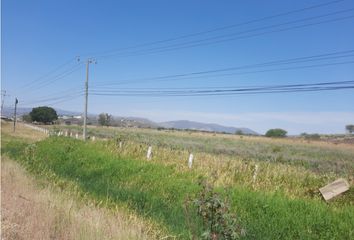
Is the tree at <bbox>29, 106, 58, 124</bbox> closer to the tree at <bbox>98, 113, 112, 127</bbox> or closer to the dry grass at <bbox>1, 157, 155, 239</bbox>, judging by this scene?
the tree at <bbox>98, 113, 112, 127</bbox>

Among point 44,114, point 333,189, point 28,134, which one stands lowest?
point 333,189

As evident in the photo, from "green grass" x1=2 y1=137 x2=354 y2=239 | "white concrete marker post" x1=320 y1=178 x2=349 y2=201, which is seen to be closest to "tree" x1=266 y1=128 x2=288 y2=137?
"green grass" x1=2 y1=137 x2=354 y2=239

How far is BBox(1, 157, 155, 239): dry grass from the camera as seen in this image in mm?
7219

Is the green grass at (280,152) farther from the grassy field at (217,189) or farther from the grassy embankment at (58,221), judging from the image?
Result: the grassy embankment at (58,221)

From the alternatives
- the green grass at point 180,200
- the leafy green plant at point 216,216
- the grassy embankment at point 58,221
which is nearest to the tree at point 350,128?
the green grass at point 180,200

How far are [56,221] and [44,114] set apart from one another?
144m

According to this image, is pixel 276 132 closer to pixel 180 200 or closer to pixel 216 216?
pixel 180 200

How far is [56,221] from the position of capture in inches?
321

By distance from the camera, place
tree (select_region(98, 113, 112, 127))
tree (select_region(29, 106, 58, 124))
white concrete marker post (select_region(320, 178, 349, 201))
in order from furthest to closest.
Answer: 1. tree (select_region(98, 113, 112, 127))
2. tree (select_region(29, 106, 58, 124))
3. white concrete marker post (select_region(320, 178, 349, 201))

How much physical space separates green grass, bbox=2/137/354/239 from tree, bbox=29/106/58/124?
422 feet

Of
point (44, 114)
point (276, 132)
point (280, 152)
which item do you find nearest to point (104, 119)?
point (44, 114)

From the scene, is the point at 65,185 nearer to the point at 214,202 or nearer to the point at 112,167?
the point at 112,167

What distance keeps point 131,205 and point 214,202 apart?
708cm

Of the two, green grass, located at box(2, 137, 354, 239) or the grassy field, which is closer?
green grass, located at box(2, 137, 354, 239)
